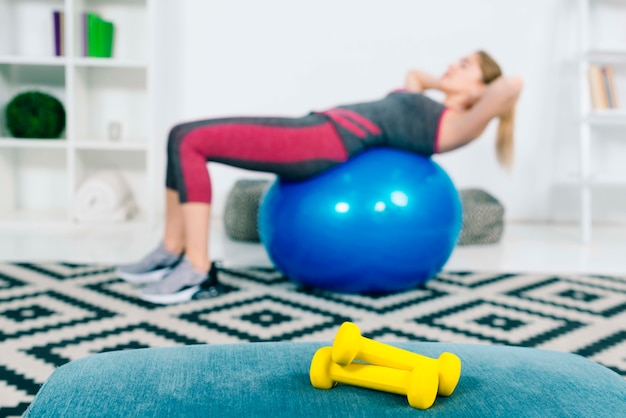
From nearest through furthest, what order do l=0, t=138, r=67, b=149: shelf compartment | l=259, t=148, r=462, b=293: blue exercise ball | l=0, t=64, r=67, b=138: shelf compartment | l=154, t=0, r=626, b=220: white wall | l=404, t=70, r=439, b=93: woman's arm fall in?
l=259, t=148, r=462, b=293: blue exercise ball
l=404, t=70, r=439, b=93: woman's arm
l=0, t=138, r=67, b=149: shelf compartment
l=0, t=64, r=67, b=138: shelf compartment
l=154, t=0, r=626, b=220: white wall

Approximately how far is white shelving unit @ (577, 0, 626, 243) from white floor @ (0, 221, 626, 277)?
0.70 feet

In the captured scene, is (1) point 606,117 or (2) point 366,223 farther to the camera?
(1) point 606,117

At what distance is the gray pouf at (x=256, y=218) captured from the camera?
2.77m

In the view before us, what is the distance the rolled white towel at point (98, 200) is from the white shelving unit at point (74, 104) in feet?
0.12

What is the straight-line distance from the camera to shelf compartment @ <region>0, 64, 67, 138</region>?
304cm

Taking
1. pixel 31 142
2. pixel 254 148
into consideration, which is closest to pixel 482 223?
pixel 254 148

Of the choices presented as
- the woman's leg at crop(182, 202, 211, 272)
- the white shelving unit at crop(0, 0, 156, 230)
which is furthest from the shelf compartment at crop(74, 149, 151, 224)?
the woman's leg at crop(182, 202, 211, 272)

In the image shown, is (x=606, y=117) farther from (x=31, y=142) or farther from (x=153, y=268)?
(x=31, y=142)

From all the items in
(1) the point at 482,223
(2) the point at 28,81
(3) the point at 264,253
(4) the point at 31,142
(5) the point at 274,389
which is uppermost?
(2) the point at 28,81

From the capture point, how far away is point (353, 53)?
10.9 feet

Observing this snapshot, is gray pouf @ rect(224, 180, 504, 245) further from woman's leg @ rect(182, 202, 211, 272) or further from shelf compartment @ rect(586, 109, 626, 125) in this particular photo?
woman's leg @ rect(182, 202, 211, 272)

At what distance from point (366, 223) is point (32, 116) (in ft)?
5.64

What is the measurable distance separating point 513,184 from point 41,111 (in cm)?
217

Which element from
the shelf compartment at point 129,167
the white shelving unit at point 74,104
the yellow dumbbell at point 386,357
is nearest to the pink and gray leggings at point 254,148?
the white shelving unit at point 74,104
